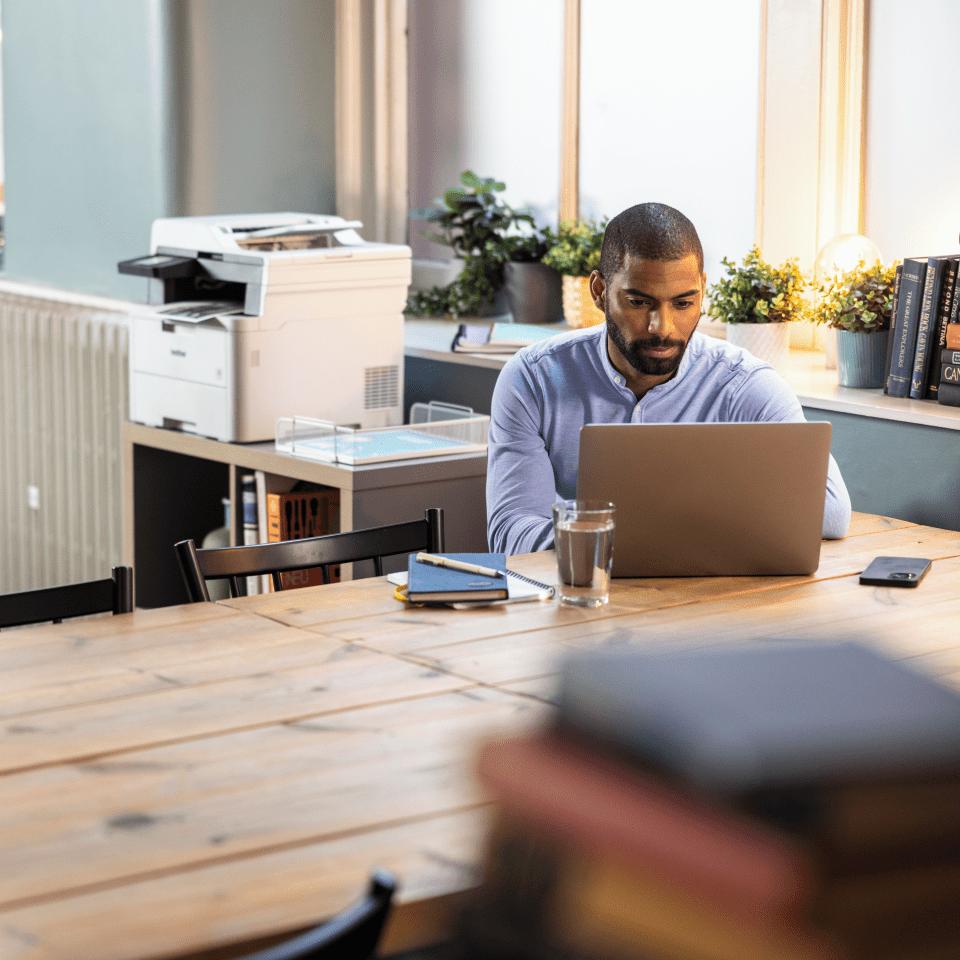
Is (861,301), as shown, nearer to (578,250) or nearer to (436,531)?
(578,250)

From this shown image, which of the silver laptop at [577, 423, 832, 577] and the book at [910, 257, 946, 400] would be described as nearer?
the silver laptop at [577, 423, 832, 577]

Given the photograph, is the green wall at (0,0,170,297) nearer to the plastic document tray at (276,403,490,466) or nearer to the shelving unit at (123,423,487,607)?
the shelving unit at (123,423,487,607)

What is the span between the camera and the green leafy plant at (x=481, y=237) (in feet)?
11.6

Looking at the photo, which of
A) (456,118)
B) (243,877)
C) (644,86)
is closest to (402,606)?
(243,877)

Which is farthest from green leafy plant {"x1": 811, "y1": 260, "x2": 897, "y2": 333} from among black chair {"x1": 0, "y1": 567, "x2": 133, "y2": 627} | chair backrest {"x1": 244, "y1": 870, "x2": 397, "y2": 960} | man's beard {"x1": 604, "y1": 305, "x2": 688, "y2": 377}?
chair backrest {"x1": 244, "y1": 870, "x2": 397, "y2": 960}

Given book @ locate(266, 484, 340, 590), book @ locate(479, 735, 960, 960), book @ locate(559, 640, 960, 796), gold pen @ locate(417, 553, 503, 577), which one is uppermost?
book @ locate(559, 640, 960, 796)

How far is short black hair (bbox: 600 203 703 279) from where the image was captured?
6.61ft

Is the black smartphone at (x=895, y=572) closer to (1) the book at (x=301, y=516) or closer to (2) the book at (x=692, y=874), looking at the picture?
(1) the book at (x=301, y=516)

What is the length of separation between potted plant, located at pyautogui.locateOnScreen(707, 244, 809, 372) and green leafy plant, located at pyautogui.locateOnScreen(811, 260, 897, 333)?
11 centimetres

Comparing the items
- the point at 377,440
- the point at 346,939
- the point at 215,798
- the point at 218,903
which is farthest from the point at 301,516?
the point at 346,939

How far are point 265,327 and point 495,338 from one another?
57 cm

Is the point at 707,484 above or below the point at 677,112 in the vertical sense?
below

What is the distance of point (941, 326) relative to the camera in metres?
2.43

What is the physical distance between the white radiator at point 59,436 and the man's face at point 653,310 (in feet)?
6.77
